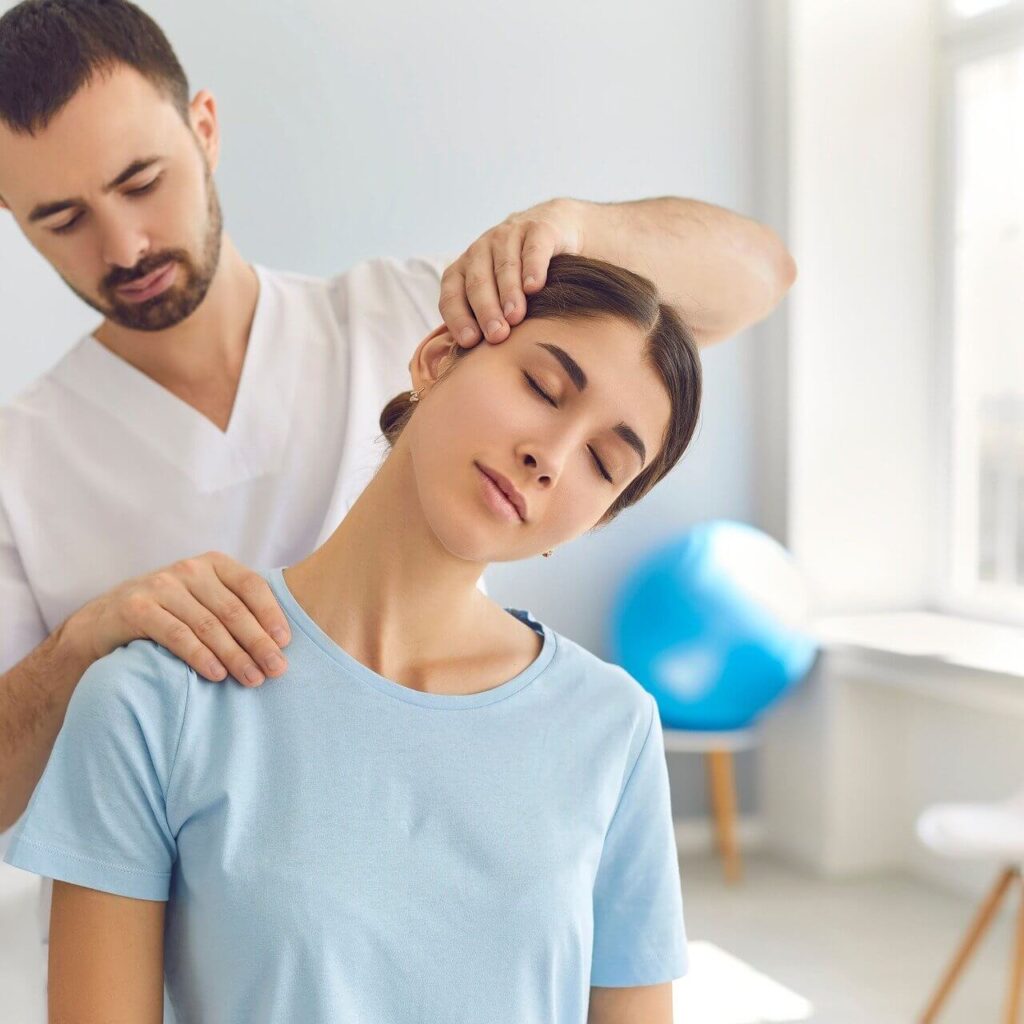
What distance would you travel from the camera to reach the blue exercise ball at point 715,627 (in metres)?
3.63

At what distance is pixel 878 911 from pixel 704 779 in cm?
74

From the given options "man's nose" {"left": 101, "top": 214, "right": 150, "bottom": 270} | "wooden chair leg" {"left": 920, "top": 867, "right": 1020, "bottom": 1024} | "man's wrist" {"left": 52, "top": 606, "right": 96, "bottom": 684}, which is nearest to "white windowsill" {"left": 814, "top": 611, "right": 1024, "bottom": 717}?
"wooden chair leg" {"left": 920, "top": 867, "right": 1020, "bottom": 1024}

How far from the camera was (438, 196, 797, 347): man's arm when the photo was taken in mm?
1084

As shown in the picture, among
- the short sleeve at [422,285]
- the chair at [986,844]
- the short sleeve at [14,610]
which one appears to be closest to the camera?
the short sleeve at [14,610]

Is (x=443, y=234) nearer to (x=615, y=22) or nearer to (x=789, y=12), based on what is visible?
(x=615, y=22)

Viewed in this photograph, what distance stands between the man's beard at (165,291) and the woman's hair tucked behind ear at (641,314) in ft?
1.52

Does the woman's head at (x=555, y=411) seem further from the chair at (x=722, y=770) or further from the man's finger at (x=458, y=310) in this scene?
the chair at (x=722, y=770)

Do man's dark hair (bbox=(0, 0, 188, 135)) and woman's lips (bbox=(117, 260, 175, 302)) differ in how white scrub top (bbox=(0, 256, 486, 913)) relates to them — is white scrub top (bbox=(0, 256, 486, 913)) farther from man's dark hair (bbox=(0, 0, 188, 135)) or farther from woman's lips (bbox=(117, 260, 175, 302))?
man's dark hair (bbox=(0, 0, 188, 135))

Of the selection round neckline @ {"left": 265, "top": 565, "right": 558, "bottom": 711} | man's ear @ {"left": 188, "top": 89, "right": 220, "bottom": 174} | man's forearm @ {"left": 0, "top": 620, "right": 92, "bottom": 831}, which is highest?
man's ear @ {"left": 188, "top": 89, "right": 220, "bottom": 174}

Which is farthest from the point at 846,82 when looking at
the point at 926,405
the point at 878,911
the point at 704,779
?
the point at 878,911

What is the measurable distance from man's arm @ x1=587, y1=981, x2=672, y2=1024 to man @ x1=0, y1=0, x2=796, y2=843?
0.58 meters

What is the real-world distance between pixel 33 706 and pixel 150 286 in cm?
50

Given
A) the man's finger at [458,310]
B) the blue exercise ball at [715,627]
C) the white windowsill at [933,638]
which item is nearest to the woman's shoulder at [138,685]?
the man's finger at [458,310]

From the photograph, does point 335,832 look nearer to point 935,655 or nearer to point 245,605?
point 245,605
